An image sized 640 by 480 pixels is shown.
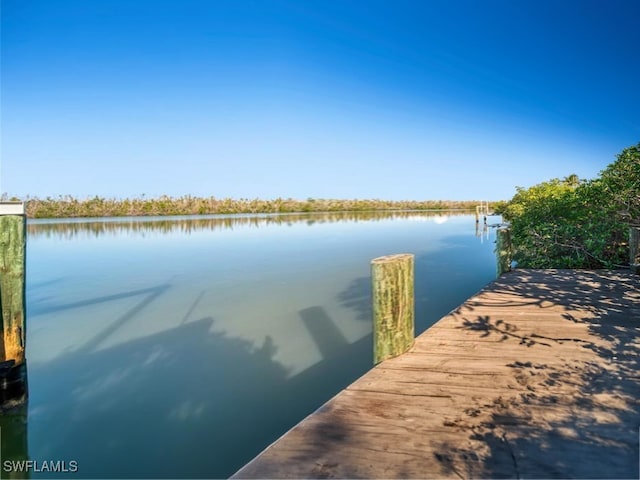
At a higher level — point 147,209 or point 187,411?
point 147,209

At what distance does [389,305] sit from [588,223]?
22.9ft

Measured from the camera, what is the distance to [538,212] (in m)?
9.24

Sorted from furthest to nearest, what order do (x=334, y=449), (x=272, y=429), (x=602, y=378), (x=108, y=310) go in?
(x=108, y=310), (x=272, y=429), (x=602, y=378), (x=334, y=449)

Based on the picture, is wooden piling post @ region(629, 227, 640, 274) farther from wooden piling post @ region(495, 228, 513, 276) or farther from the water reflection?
the water reflection

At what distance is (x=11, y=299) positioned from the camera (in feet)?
11.9

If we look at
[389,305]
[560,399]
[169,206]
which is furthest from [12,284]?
[169,206]

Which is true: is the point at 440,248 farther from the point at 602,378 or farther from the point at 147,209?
the point at 147,209

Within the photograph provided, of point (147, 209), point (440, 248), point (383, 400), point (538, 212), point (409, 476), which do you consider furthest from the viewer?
point (147, 209)

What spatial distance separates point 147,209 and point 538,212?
165 feet

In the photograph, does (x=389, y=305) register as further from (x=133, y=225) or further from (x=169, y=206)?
(x=169, y=206)

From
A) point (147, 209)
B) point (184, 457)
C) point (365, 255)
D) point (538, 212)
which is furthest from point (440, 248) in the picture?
point (147, 209)
